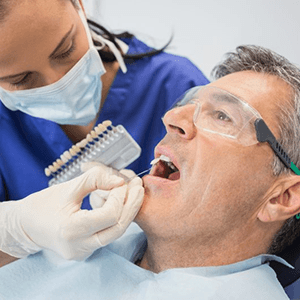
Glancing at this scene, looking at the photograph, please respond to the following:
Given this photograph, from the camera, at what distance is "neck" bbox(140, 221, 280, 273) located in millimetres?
1396

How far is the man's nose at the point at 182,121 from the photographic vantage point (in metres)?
1.39

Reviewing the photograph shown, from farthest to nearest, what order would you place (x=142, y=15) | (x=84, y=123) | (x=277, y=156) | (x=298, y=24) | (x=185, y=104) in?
(x=142, y=15) → (x=298, y=24) → (x=84, y=123) → (x=185, y=104) → (x=277, y=156)

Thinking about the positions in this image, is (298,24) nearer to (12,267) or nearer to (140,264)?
(140,264)

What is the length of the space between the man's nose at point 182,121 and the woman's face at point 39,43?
403 mm

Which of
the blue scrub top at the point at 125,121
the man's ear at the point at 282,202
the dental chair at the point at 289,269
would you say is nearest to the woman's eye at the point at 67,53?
the blue scrub top at the point at 125,121

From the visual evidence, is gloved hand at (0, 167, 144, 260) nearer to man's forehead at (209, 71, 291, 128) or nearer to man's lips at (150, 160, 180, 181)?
man's lips at (150, 160, 180, 181)

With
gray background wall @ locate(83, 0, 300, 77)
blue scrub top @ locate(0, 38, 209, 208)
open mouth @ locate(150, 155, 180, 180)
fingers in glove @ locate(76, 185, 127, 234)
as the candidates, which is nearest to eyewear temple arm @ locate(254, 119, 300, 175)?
open mouth @ locate(150, 155, 180, 180)

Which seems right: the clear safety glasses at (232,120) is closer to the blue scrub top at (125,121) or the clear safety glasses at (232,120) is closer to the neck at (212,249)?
the neck at (212,249)

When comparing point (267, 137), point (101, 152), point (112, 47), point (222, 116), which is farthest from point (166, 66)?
point (267, 137)

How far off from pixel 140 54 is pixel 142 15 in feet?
2.95

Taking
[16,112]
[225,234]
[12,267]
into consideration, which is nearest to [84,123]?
[16,112]

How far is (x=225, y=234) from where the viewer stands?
4.56 feet

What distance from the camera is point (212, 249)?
4.60ft

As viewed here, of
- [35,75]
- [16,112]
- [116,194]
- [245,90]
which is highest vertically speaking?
[245,90]
